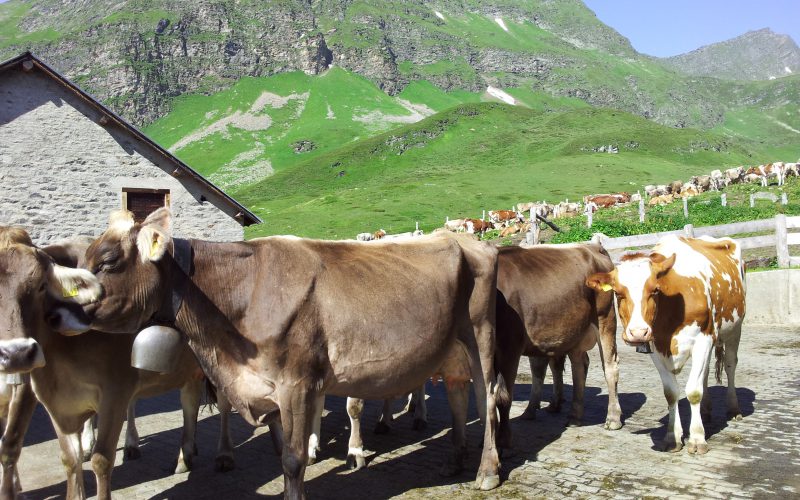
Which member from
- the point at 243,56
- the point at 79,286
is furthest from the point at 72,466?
the point at 243,56

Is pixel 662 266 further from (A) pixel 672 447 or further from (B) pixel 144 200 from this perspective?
(B) pixel 144 200

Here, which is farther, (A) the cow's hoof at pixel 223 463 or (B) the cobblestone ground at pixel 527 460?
(A) the cow's hoof at pixel 223 463

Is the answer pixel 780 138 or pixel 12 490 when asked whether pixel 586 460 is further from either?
pixel 780 138

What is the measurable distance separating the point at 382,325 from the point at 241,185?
108850mm

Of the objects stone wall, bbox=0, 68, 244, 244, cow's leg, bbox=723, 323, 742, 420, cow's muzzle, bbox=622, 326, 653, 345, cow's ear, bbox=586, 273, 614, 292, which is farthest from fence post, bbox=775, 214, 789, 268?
stone wall, bbox=0, 68, 244, 244

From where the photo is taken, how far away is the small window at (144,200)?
18.8 meters

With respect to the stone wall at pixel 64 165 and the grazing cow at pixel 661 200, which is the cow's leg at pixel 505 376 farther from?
the grazing cow at pixel 661 200

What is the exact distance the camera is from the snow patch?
17350 cm

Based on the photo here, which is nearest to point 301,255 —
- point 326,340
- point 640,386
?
point 326,340

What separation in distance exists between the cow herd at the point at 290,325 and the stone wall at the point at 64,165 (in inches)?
512

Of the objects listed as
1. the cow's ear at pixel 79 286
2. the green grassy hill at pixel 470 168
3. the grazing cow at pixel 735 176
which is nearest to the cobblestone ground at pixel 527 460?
the cow's ear at pixel 79 286

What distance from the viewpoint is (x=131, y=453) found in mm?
7363

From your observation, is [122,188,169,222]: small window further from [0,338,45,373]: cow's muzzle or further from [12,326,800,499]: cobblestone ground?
[0,338,45,373]: cow's muzzle

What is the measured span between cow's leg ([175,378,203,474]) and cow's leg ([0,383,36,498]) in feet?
5.28
